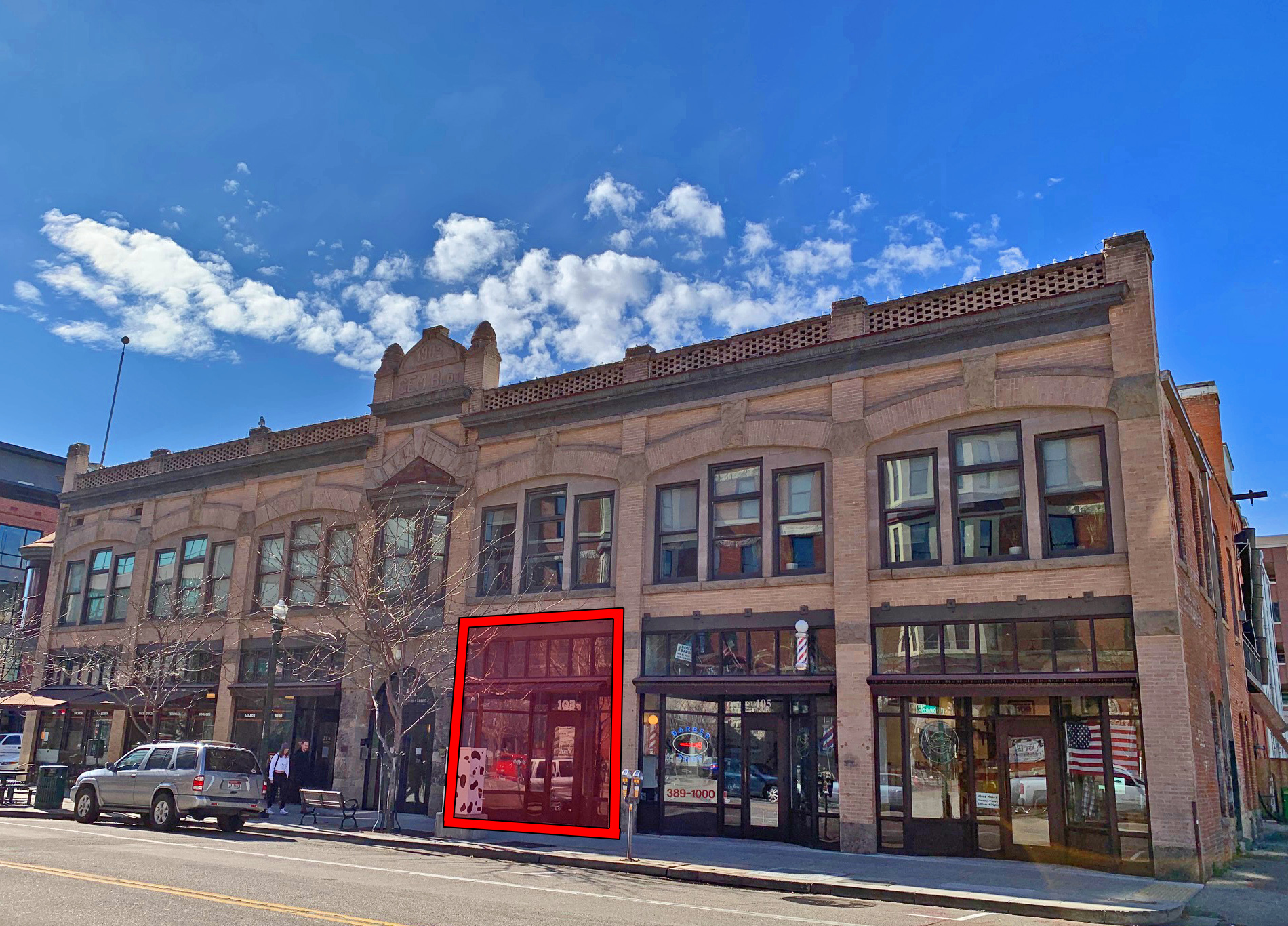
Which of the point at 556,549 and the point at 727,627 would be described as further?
the point at 556,549

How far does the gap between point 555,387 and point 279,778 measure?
40.1 feet

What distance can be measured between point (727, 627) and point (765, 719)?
6.59ft

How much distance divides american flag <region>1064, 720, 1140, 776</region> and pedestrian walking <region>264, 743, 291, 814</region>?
18.4 m

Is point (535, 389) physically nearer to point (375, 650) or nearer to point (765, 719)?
point (375, 650)

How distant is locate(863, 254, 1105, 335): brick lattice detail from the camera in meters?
18.5

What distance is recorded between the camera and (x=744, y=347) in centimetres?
2248

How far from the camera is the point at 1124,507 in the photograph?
17.3 m

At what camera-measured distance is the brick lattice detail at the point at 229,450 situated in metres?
29.2

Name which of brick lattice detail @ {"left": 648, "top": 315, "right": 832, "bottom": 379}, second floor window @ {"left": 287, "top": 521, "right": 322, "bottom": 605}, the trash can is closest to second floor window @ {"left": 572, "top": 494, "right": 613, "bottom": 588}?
brick lattice detail @ {"left": 648, "top": 315, "right": 832, "bottom": 379}

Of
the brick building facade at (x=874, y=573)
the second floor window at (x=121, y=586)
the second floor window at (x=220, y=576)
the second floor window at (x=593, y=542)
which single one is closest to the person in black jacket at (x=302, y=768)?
the brick building facade at (x=874, y=573)

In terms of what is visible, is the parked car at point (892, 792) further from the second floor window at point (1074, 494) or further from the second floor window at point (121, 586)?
the second floor window at point (121, 586)

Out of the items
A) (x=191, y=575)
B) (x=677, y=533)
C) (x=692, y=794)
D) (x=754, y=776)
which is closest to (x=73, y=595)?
(x=191, y=575)

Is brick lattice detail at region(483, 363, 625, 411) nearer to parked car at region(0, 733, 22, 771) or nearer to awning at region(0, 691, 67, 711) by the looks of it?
awning at region(0, 691, 67, 711)

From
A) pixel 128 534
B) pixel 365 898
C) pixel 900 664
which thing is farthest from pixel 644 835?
pixel 128 534
